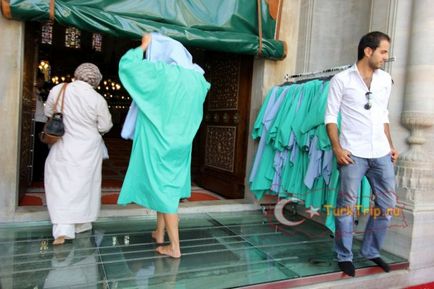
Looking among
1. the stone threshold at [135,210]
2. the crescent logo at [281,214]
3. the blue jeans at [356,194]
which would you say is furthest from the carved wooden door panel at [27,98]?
the blue jeans at [356,194]

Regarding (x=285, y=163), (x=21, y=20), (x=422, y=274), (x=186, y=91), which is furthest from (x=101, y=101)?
(x=422, y=274)

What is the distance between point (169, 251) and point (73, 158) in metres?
1.16

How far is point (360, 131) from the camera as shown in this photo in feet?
8.88

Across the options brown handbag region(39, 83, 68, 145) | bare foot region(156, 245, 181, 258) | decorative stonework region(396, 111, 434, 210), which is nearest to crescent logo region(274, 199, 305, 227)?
decorative stonework region(396, 111, 434, 210)

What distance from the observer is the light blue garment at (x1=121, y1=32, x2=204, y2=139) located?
2.86 m

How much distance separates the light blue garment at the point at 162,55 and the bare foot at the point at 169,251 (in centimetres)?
97

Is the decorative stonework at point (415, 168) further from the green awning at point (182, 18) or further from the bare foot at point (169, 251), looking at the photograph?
the bare foot at point (169, 251)

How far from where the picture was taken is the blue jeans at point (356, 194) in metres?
2.72

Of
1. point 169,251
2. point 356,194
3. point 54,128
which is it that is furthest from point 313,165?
point 54,128

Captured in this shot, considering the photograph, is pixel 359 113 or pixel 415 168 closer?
pixel 359 113

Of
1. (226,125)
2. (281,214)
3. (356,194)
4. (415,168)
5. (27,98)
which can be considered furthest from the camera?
(226,125)

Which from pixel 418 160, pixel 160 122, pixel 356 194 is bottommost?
pixel 356 194

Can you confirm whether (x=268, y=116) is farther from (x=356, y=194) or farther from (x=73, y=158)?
(x=73, y=158)

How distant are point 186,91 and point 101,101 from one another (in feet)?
2.89
